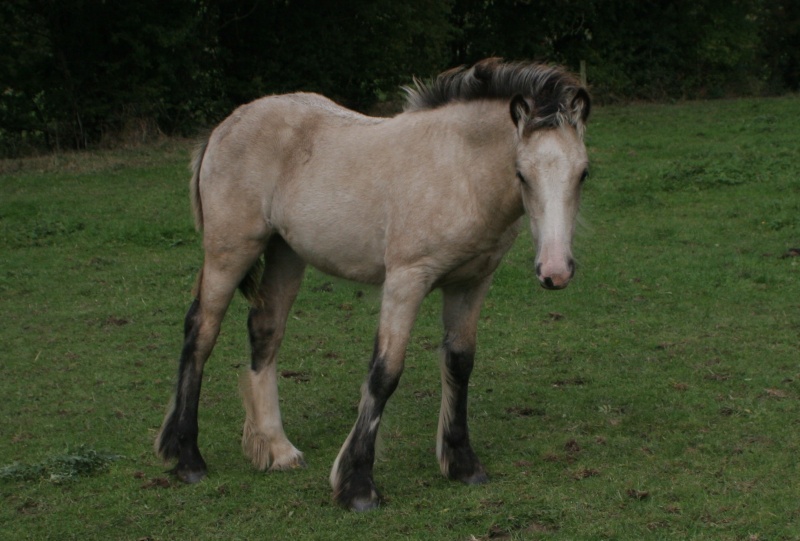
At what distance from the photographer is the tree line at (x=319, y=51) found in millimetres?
16031

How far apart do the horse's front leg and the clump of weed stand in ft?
4.64

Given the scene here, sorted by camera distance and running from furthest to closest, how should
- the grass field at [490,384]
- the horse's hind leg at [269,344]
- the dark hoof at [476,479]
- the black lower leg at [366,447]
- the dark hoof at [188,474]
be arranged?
the horse's hind leg at [269,344] → the dark hoof at [188,474] → the dark hoof at [476,479] → the black lower leg at [366,447] → the grass field at [490,384]

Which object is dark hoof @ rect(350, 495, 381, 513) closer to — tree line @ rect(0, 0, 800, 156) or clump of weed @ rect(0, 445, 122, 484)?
clump of weed @ rect(0, 445, 122, 484)

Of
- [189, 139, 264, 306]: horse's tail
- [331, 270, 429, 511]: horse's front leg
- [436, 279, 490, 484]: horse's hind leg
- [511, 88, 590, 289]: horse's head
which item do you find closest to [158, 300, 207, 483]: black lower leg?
[189, 139, 264, 306]: horse's tail

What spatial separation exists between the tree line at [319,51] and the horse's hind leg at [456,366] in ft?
38.2

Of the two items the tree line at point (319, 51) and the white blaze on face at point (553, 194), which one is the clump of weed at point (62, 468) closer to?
the white blaze on face at point (553, 194)

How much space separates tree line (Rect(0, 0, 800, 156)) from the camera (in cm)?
1603

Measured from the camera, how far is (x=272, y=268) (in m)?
6.07

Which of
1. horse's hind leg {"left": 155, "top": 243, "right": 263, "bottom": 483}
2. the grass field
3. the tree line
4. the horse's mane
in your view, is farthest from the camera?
the tree line

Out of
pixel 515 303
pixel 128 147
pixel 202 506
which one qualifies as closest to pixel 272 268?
pixel 202 506

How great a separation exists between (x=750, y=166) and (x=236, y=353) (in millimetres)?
7708

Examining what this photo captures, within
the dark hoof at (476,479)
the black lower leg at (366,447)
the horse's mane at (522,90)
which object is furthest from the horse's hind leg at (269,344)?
the horse's mane at (522,90)

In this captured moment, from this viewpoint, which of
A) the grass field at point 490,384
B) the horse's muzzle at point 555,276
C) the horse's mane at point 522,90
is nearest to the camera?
the horse's muzzle at point 555,276

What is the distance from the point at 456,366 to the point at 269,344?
3.98 ft
